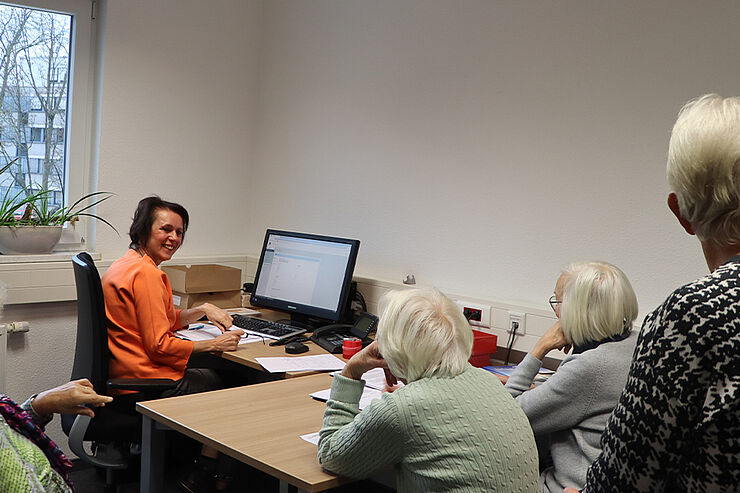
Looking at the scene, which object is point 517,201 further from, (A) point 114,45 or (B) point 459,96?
(A) point 114,45

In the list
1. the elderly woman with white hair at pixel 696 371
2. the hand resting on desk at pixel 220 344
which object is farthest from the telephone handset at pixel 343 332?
the elderly woman with white hair at pixel 696 371

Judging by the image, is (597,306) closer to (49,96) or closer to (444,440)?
(444,440)

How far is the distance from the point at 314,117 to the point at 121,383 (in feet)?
6.27

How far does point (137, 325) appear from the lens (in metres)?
2.81

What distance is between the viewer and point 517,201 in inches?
122

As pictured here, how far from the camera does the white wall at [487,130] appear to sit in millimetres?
2701

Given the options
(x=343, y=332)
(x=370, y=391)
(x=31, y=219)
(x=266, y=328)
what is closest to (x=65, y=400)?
(x=370, y=391)

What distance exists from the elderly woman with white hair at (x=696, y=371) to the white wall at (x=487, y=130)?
1.81 meters

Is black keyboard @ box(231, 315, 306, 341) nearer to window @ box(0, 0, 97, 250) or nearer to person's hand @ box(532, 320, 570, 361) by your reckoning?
window @ box(0, 0, 97, 250)

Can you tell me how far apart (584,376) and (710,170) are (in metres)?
1.17

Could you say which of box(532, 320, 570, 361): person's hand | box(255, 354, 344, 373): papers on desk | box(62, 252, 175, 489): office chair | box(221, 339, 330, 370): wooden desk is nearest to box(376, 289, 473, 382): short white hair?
box(532, 320, 570, 361): person's hand

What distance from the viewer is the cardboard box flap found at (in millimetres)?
3607

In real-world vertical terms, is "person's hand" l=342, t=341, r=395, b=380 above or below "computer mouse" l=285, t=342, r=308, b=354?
above

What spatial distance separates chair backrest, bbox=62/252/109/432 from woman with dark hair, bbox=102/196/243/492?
15cm
